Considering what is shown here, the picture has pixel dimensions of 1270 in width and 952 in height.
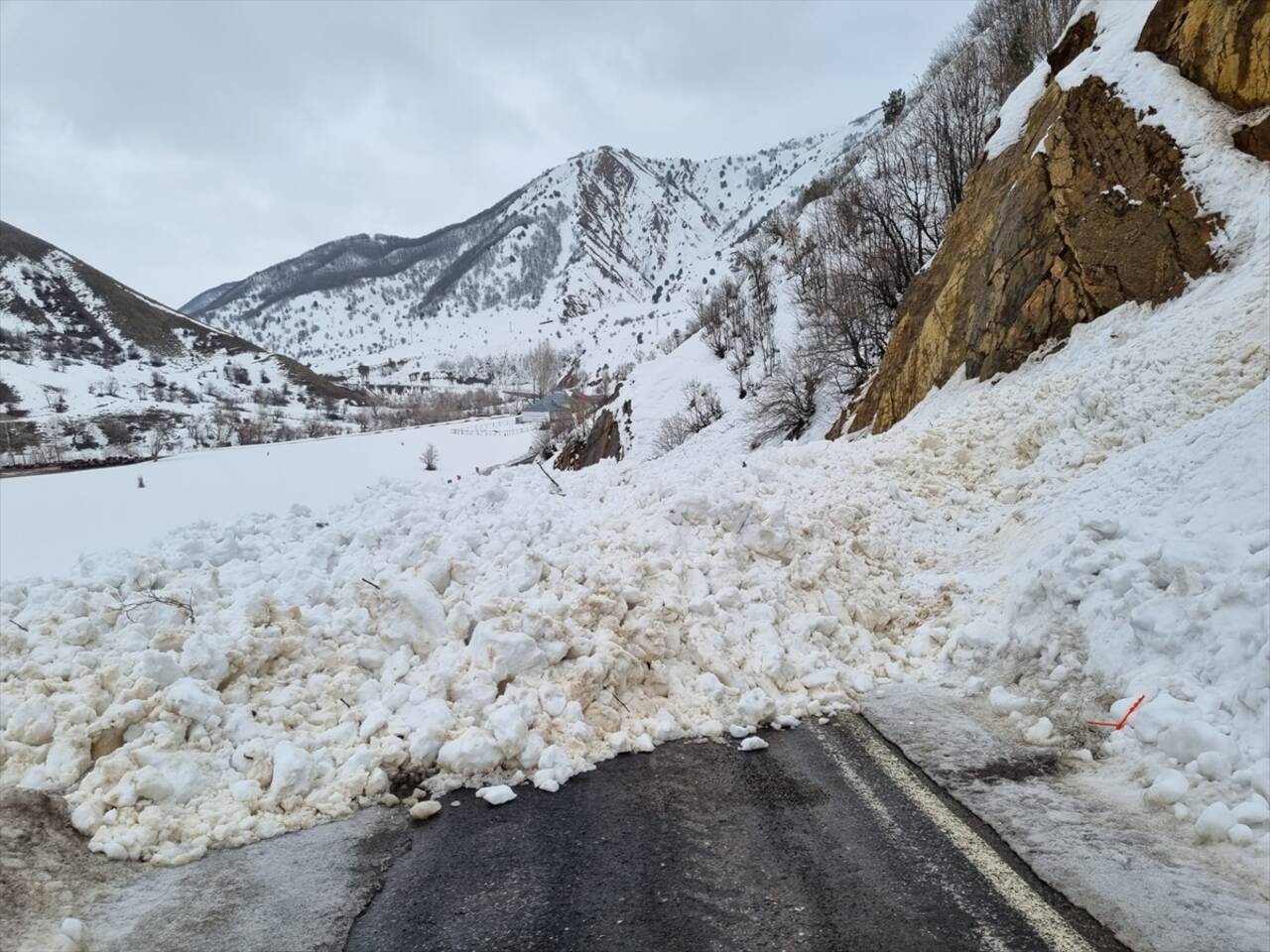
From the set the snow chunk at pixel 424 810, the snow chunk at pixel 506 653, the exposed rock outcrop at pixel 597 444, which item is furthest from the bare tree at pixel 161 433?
the snow chunk at pixel 424 810

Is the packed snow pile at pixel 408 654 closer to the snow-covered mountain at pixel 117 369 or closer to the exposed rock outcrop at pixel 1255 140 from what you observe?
the exposed rock outcrop at pixel 1255 140

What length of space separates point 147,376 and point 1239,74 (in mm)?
141359

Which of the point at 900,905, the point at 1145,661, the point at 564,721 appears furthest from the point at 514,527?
the point at 1145,661

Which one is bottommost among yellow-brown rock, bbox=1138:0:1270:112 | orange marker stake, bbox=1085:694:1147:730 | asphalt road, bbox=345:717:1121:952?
asphalt road, bbox=345:717:1121:952

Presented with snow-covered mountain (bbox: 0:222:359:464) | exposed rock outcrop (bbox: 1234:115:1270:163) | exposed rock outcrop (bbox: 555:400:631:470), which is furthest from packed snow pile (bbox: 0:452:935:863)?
snow-covered mountain (bbox: 0:222:359:464)

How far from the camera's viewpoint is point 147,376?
115250 mm

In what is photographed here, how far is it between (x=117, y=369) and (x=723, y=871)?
144961 mm

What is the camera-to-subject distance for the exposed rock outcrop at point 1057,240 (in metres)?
9.71

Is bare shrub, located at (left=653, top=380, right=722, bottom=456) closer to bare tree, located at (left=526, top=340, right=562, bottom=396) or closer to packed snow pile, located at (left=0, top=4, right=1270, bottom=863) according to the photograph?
packed snow pile, located at (left=0, top=4, right=1270, bottom=863)

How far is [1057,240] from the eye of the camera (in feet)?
37.1

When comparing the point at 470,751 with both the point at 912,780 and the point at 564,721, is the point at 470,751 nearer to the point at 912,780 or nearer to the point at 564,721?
the point at 564,721

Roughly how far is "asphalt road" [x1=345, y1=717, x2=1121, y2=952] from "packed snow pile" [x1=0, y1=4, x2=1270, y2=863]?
1.75 feet

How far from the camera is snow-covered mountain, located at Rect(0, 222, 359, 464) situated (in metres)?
87.5

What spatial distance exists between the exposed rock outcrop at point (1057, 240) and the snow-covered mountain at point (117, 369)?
8152 cm
